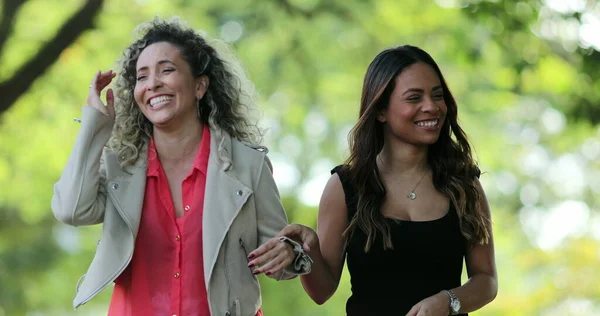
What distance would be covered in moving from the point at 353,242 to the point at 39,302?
1112 centimetres

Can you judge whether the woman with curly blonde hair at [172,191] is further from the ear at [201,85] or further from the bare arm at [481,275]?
the bare arm at [481,275]

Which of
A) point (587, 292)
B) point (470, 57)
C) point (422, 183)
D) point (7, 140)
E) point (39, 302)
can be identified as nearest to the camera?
point (422, 183)

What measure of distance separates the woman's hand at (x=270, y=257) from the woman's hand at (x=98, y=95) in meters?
0.71

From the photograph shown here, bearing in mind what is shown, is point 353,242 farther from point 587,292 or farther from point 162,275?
point 587,292

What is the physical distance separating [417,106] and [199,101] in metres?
0.80

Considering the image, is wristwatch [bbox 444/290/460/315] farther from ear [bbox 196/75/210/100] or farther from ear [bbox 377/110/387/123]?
ear [bbox 196/75/210/100]

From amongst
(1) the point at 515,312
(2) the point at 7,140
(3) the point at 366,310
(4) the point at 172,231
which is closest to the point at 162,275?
(4) the point at 172,231

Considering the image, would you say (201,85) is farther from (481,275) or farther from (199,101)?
(481,275)

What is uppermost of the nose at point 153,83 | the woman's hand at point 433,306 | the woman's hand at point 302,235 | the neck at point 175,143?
the nose at point 153,83

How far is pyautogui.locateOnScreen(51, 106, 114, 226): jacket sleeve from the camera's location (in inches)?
141

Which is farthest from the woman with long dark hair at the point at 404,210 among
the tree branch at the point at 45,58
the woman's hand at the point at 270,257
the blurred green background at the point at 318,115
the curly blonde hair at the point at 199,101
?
the tree branch at the point at 45,58

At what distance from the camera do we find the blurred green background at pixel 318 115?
9570 mm

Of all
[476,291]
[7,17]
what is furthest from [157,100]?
[7,17]

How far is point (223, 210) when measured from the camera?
145 inches
